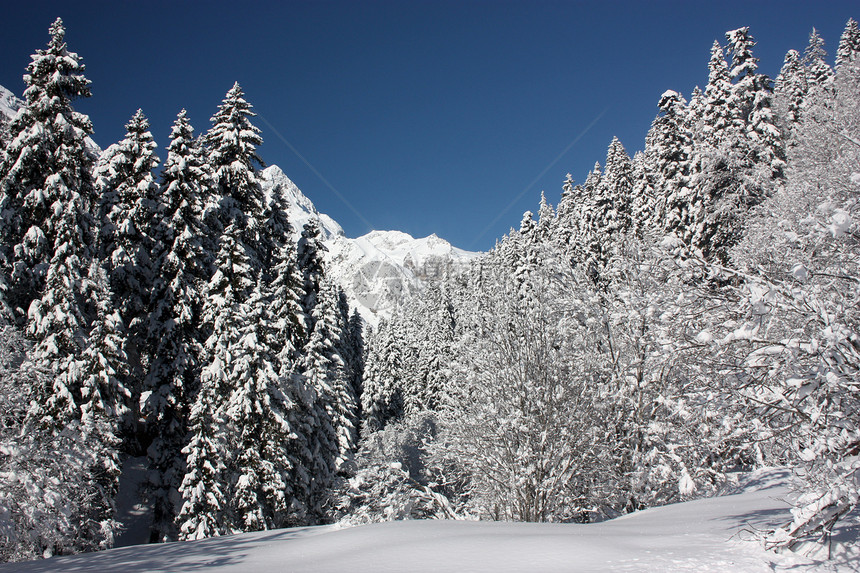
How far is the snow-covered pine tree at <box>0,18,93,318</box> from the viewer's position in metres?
16.3

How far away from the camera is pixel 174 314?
1917 centimetres

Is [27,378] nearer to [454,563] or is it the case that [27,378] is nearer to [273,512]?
[273,512]

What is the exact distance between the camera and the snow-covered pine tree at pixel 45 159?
16.3 metres

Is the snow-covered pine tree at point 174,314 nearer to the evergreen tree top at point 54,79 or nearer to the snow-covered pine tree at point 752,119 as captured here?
the evergreen tree top at point 54,79

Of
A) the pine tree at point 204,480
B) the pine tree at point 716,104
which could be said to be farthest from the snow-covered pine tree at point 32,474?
the pine tree at point 716,104

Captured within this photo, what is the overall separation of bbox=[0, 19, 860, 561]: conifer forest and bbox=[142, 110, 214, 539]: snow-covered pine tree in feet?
0.32

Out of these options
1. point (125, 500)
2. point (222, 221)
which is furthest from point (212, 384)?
point (125, 500)

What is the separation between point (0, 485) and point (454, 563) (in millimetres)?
10483

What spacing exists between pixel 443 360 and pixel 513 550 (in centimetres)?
1348

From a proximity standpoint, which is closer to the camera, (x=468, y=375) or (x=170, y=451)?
(x=468, y=375)

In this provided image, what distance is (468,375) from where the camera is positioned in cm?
1375

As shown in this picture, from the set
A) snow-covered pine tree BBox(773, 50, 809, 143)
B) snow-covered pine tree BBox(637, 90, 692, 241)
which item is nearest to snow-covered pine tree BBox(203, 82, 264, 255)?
snow-covered pine tree BBox(637, 90, 692, 241)

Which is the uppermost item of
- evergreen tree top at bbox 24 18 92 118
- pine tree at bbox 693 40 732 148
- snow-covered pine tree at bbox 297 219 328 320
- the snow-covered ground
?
pine tree at bbox 693 40 732 148

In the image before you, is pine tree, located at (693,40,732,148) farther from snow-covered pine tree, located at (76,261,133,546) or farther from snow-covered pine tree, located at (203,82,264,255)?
snow-covered pine tree, located at (76,261,133,546)
